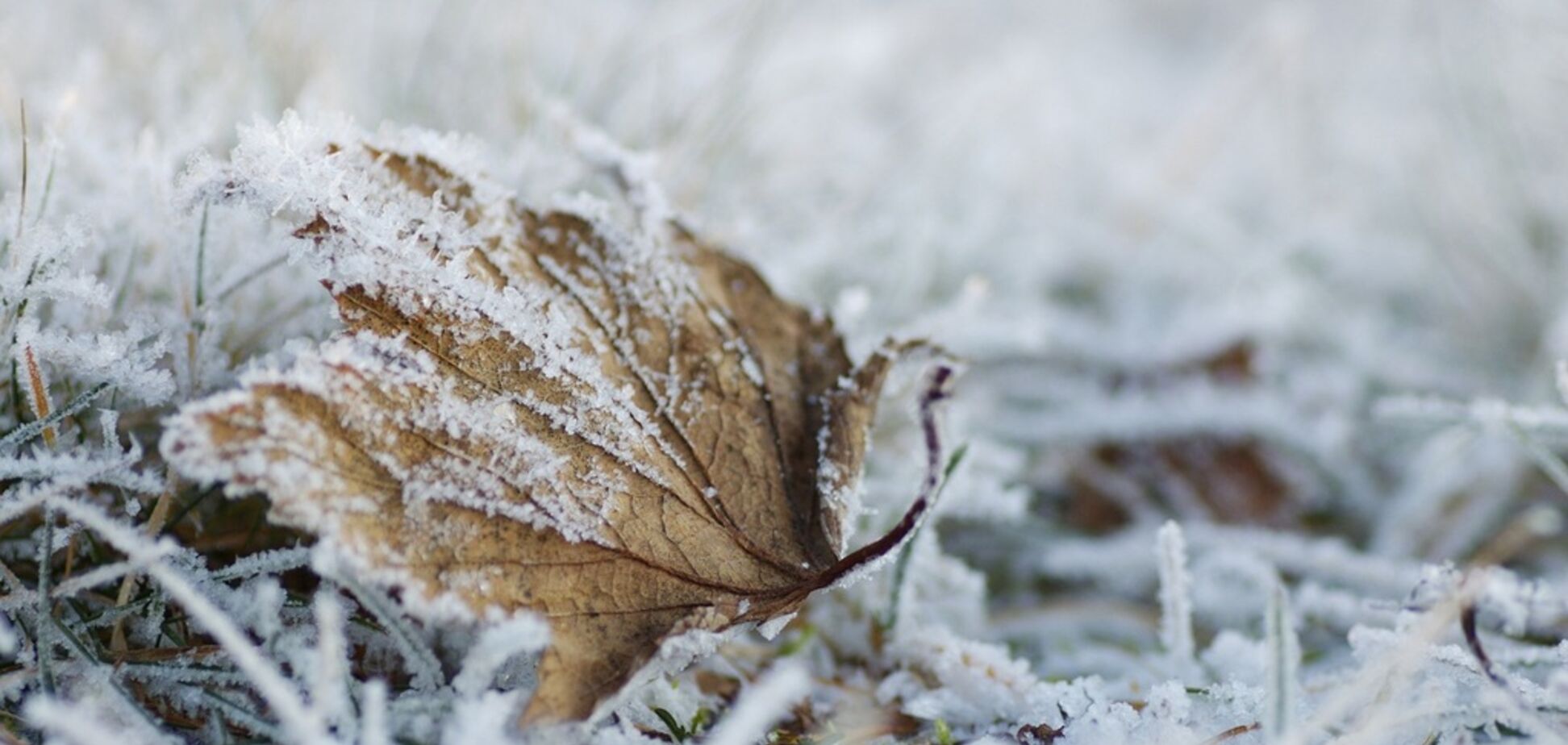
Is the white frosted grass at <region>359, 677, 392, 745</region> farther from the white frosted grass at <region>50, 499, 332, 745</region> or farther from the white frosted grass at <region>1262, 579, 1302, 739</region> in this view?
the white frosted grass at <region>1262, 579, 1302, 739</region>

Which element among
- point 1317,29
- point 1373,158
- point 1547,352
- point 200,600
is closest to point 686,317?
point 200,600

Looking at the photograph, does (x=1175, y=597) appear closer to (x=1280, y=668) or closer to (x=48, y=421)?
(x=1280, y=668)

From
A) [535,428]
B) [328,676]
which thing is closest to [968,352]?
[535,428]

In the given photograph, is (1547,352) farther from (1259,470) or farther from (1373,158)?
(1373,158)

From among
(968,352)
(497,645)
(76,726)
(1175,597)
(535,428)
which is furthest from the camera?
(968,352)

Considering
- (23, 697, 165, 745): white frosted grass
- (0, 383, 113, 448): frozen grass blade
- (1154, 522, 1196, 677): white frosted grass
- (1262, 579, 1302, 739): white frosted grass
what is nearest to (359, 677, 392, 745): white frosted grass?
(23, 697, 165, 745): white frosted grass

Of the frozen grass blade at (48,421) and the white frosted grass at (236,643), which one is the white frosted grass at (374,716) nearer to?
the white frosted grass at (236,643)

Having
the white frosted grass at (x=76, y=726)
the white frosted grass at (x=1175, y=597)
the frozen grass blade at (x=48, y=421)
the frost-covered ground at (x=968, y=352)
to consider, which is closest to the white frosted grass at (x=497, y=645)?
the frost-covered ground at (x=968, y=352)
